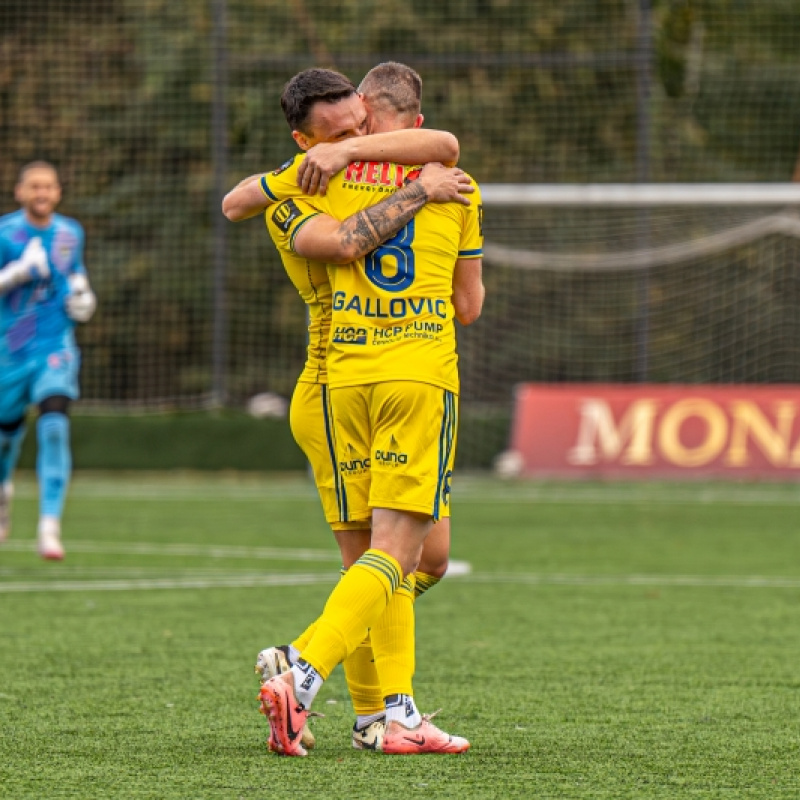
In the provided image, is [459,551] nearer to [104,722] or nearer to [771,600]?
[771,600]

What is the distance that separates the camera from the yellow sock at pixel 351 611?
429 cm

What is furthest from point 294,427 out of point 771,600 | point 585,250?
point 585,250

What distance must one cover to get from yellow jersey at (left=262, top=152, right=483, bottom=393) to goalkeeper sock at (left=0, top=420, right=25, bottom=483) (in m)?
5.74

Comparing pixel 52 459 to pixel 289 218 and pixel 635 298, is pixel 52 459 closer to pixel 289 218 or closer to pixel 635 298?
pixel 289 218

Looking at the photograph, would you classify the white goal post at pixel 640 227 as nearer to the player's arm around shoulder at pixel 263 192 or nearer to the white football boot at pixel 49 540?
the white football boot at pixel 49 540

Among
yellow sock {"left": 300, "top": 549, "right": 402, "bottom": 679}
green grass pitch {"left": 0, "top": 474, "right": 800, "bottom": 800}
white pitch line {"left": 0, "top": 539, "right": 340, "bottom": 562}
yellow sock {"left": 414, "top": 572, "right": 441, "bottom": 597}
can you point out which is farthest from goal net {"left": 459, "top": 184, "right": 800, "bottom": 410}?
yellow sock {"left": 300, "top": 549, "right": 402, "bottom": 679}

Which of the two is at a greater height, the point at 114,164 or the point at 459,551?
the point at 114,164

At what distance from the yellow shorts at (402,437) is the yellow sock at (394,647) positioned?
298mm

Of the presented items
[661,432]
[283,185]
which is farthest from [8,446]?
[661,432]

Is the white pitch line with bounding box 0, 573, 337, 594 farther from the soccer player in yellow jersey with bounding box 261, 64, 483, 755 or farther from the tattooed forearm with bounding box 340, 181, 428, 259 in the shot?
the tattooed forearm with bounding box 340, 181, 428, 259

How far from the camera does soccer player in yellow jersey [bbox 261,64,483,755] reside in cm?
438

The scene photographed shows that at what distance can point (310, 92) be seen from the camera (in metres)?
4.54

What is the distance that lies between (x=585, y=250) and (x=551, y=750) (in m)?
17.7

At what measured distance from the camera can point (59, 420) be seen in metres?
9.51
